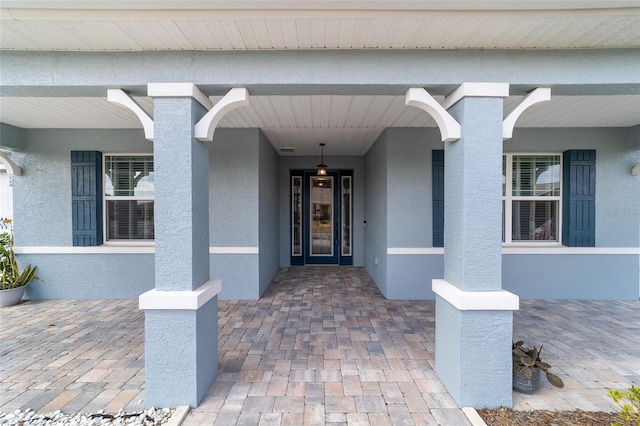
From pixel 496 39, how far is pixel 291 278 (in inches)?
193

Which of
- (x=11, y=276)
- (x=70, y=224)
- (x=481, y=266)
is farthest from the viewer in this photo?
(x=70, y=224)

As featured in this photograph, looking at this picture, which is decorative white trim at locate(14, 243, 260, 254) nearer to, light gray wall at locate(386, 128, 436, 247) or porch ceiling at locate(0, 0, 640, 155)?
light gray wall at locate(386, 128, 436, 247)

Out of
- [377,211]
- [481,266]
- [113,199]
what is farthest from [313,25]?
[113,199]

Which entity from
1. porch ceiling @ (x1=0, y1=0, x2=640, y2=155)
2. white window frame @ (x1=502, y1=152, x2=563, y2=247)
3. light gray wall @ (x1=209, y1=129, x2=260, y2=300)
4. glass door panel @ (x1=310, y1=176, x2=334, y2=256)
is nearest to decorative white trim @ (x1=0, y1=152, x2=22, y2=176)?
light gray wall @ (x1=209, y1=129, x2=260, y2=300)

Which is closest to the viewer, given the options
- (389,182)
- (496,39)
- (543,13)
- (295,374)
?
(543,13)

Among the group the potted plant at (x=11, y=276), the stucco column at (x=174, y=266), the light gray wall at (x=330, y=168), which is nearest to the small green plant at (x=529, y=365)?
the stucco column at (x=174, y=266)

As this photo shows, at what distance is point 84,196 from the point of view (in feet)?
14.7

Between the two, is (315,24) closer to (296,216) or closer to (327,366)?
(327,366)

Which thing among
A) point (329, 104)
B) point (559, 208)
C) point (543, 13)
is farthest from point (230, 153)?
point (559, 208)

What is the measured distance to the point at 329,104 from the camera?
10.8 ft

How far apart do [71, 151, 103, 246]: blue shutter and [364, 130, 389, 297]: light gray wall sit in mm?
4598

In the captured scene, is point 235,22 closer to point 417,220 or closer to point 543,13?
point 543,13

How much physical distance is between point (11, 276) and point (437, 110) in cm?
620

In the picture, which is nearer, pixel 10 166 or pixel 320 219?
pixel 10 166
